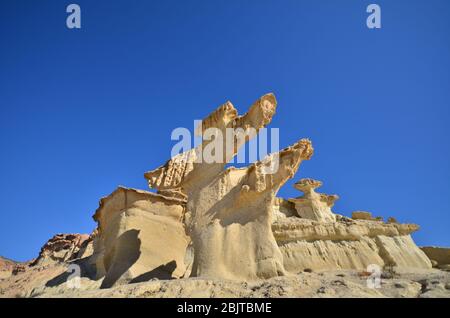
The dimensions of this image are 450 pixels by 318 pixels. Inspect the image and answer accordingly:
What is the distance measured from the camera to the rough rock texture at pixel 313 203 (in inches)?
866

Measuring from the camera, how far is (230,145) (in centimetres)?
1041

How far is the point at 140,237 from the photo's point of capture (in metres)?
12.7

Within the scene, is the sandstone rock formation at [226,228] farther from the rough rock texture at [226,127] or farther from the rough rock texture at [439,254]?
the rough rock texture at [439,254]

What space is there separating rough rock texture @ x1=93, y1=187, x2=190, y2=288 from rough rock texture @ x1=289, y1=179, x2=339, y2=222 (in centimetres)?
1107

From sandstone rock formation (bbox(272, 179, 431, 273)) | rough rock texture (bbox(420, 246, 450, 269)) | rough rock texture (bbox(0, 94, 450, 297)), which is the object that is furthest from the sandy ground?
rough rock texture (bbox(420, 246, 450, 269))

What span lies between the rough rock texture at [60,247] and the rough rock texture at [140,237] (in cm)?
1911

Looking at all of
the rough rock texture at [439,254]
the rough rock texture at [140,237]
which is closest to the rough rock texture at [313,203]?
the rough rock texture at [439,254]

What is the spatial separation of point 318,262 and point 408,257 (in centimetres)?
446

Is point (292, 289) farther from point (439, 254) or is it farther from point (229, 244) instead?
point (439, 254)

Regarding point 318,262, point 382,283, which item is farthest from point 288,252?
point 382,283

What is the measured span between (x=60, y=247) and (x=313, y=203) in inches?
1036

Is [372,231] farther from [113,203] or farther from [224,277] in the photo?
[113,203]

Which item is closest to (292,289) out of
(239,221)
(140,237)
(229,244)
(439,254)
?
(229,244)
